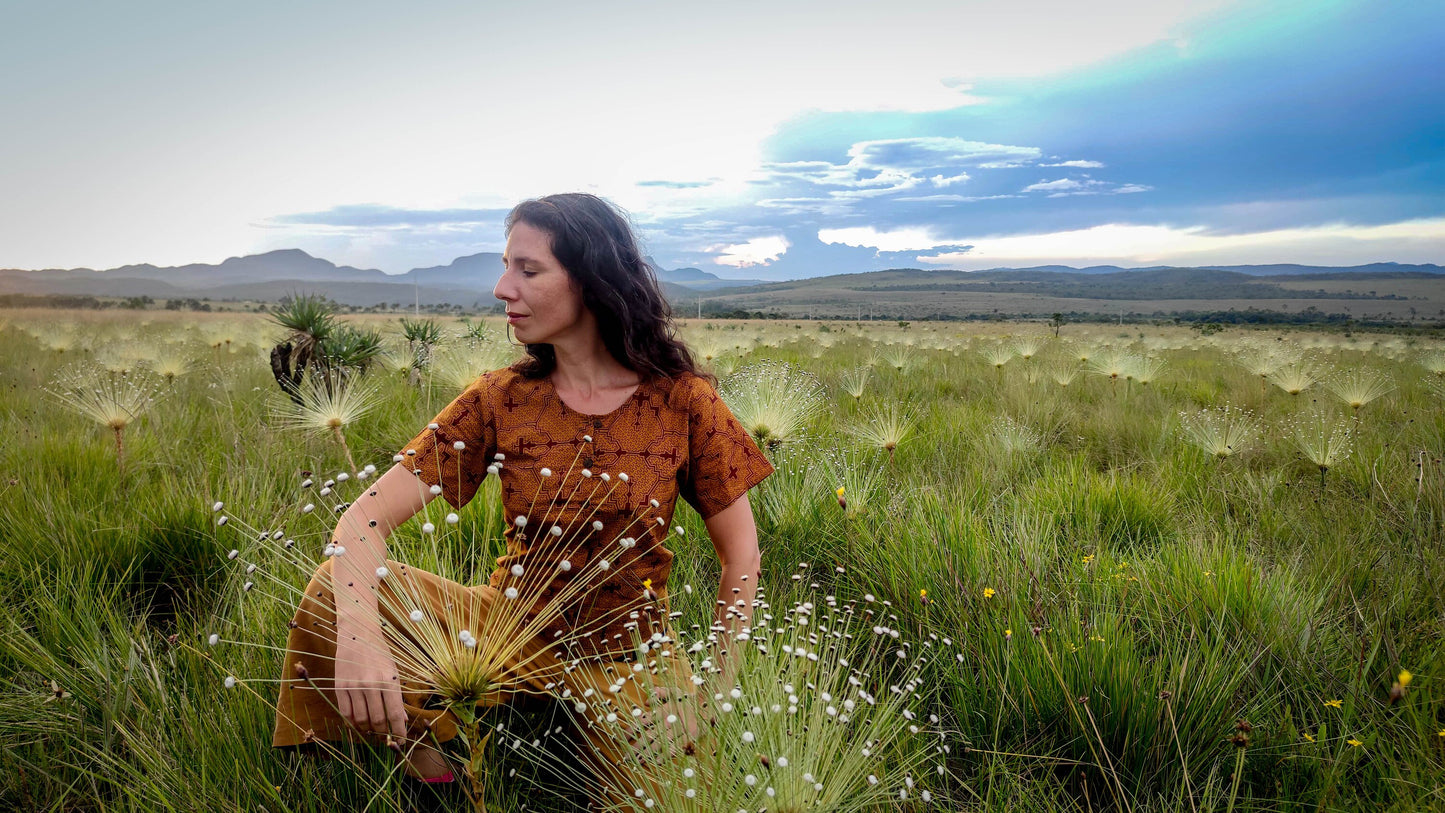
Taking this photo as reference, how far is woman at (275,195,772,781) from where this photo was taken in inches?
87.5

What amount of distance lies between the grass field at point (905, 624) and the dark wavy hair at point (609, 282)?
86 cm

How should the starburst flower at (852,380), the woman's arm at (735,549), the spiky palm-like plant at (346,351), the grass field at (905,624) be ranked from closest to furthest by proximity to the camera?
the grass field at (905,624) < the woman's arm at (735,549) < the spiky palm-like plant at (346,351) < the starburst flower at (852,380)

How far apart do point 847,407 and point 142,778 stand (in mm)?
6728

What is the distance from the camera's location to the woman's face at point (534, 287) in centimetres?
228

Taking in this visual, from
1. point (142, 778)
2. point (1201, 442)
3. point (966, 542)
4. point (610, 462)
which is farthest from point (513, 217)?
point (1201, 442)

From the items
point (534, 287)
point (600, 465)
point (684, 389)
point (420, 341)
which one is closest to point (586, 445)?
point (600, 465)

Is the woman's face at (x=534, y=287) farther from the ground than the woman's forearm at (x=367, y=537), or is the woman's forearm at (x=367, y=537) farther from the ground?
the woman's face at (x=534, y=287)

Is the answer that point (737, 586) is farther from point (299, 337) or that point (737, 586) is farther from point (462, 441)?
point (299, 337)

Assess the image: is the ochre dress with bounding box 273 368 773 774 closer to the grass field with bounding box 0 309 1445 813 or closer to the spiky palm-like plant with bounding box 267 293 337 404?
the grass field with bounding box 0 309 1445 813

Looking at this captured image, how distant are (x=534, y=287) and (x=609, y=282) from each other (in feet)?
0.87

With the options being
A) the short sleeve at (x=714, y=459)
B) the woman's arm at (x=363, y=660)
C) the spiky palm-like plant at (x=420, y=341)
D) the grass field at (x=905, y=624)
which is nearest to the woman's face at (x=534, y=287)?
the short sleeve at (x=714, y=459)

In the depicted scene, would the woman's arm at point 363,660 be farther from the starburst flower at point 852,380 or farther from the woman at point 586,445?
the starburst flower at point 852,380

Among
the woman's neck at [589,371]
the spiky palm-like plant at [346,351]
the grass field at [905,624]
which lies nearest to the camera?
the grass field at [905,624]

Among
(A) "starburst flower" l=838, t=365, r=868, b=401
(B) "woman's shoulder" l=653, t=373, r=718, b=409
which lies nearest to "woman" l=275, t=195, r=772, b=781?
(B) "woman's shoulder" l=653, t=373, r=718, b=409
